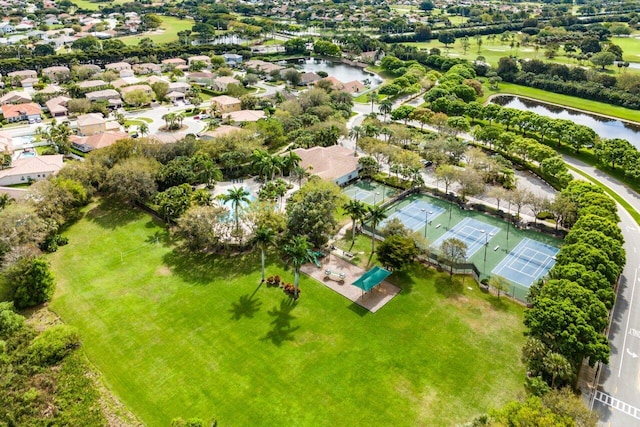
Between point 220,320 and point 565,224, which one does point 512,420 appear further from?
point 565,224

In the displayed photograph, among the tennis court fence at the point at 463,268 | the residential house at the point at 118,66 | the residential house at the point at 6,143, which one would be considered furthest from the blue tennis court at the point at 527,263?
the residential house at the point at 118,66

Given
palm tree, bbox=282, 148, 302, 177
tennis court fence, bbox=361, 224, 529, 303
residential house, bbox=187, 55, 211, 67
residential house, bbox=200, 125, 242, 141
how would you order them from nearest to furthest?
tennis court fence, bbox=361, 224, 529, 303 < palm tree, bbox=282, 148, 302, 177 < residential house, bbox=200, 125, 242, 141 < residential house, bbox=187, 55, 211, 67

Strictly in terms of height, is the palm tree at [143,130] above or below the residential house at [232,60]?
below

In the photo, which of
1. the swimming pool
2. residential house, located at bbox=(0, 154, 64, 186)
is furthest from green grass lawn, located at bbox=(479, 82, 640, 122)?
the swimming pool

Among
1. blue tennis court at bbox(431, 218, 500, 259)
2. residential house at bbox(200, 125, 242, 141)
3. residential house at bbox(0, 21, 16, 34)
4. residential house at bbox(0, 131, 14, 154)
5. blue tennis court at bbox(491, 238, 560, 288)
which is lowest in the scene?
blue tennis court at bbox(491, 238, 560, 288)

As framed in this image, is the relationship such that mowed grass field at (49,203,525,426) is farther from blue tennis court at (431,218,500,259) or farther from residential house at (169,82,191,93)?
residential house at (169,82,191,93)

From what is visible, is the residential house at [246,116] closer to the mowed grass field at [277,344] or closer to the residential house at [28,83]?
the mowed grass field at [277,344]

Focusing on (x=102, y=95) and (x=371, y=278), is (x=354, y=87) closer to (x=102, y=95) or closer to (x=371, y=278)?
(x=102, y=95)

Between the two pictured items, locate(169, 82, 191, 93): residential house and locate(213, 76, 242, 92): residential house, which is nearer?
locate(169, 82, 191, 93): residential house
